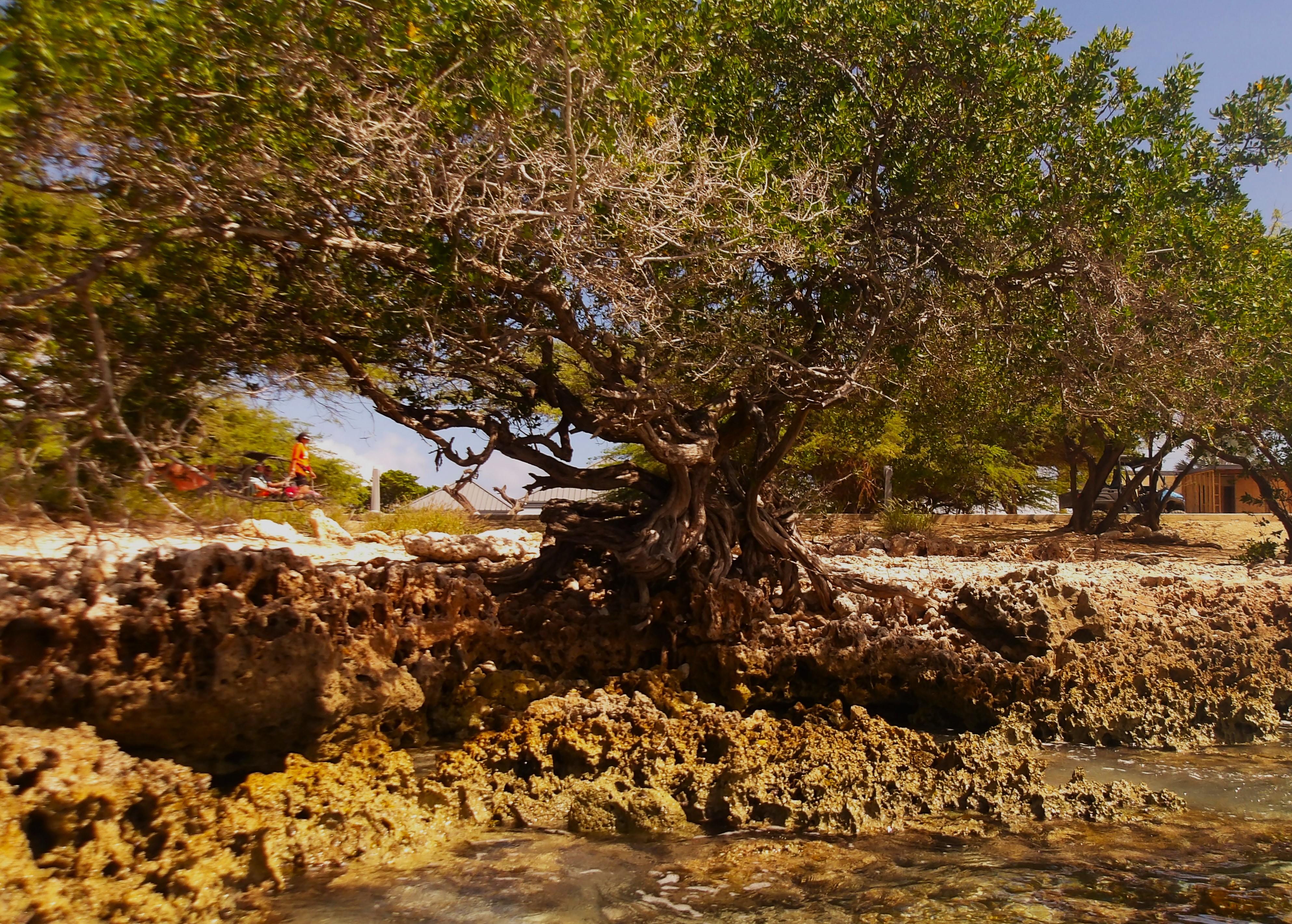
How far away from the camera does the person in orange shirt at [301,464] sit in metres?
8.82

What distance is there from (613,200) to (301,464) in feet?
14.0

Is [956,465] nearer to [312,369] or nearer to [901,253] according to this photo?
[901,253]

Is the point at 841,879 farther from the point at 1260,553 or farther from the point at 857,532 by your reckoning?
the point at 857,532

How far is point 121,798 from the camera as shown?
557 centimetres

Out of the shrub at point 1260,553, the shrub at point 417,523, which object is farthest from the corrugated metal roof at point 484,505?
the shrub at point 1260,553

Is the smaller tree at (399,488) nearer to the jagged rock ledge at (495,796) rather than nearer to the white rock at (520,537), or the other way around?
the white rock at (520,537)

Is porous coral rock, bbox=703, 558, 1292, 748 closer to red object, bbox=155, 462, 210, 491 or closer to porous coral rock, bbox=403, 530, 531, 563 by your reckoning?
porous coral rock, bbox=403, 530, 531, 563

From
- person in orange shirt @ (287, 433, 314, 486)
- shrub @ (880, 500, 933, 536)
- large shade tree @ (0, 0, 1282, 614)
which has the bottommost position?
shrub @ (880, 500, 933, 536)

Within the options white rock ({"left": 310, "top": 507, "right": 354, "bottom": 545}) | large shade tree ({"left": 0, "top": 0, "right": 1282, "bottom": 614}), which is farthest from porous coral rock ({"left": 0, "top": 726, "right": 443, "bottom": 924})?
white rock ({"left": 310, "top": 507, "right": 354, "bottom": 545})

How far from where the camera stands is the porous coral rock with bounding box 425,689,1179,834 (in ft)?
21.5

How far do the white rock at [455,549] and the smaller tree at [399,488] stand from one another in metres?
12.6

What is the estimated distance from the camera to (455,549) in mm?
9867

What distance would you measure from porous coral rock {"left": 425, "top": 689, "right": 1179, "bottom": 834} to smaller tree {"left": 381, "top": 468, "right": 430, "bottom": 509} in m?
16.8

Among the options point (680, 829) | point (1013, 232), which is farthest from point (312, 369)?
point (1013, 232)
